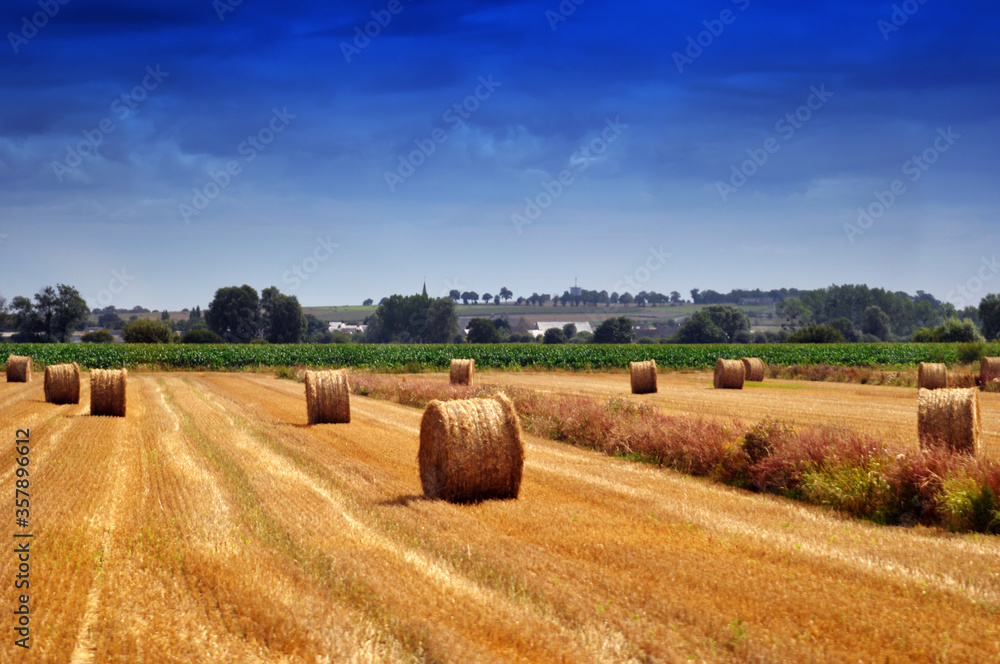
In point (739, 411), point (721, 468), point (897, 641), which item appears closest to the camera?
point (897, 641)

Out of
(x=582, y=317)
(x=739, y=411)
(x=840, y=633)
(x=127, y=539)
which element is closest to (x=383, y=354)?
(x=739, y=411)

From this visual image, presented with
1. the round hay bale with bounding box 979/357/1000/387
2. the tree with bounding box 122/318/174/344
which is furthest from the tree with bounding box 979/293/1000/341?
the tree with bounding box 122/318/174/344

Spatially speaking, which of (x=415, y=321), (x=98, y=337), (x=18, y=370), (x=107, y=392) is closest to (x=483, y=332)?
(x=415, y=321)

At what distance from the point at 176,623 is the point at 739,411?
783 inches

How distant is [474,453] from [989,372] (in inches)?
1149

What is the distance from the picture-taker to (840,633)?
5730mm

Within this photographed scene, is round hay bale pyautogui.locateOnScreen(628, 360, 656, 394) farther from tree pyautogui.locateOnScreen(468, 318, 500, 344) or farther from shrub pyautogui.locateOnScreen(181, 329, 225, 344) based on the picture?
tree pyautogui.locateOnScreen(468, 318, 500, 344)

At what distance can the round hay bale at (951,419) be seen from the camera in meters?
11.8

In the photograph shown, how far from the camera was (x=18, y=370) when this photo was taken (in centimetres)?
3616

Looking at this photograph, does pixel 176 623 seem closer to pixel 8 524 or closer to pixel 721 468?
pixel 8 524

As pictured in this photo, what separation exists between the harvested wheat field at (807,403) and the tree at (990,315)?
72.0 meters

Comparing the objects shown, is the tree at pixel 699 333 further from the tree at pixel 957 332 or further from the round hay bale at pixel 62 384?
the round hay bale at pixel 62 384

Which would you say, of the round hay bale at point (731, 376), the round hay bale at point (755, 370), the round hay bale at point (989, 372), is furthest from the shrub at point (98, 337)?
the round hay bale at point (989, 372)

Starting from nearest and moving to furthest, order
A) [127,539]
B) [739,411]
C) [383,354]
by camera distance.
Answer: [127,539], [739,411], [383,354]
